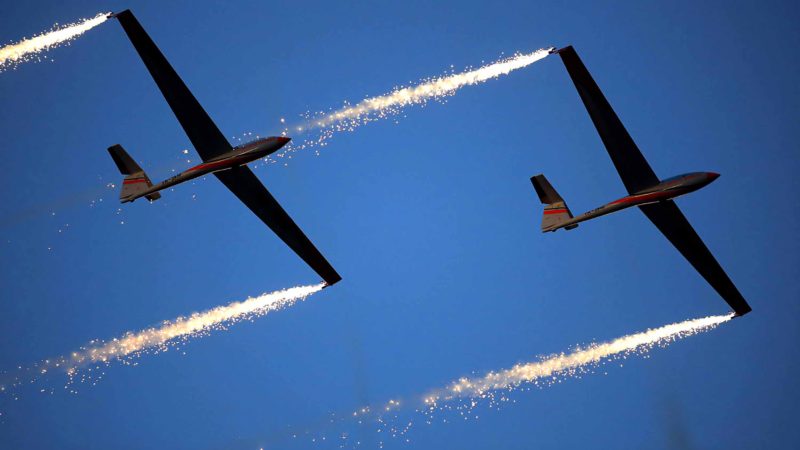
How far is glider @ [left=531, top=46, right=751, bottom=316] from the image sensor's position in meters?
46.4

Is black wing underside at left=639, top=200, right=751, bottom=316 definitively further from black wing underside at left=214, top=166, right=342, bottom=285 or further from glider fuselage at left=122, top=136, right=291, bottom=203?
glider fuselage at left=122, top=136, right=291, bottom=203

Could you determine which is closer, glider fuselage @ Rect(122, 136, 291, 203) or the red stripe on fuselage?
glider fuselage @ Rect(122, 136, 291, 203)

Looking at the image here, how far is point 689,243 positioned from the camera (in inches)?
2007

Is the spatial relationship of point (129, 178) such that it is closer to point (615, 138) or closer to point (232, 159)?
point (232, 159)

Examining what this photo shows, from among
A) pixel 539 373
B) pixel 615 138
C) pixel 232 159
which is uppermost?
pixel 232 159

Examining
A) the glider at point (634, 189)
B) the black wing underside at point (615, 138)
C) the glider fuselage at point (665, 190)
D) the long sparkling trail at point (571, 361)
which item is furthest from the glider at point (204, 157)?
the glider fuselage at point (665, 190)

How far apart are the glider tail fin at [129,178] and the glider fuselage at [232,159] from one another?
57 centimetres

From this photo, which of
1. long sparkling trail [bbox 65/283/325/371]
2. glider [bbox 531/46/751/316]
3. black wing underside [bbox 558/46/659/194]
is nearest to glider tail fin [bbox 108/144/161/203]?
long sparkling trail [bbox 65/283/325/371]

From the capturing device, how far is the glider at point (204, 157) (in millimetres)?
45281

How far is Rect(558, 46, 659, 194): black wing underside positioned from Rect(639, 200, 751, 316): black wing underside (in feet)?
6.08

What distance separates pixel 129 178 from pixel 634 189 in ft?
81.6

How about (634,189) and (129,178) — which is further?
(129,178)

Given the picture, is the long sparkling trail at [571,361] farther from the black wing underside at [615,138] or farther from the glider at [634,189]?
the black wing underside at [615,138]

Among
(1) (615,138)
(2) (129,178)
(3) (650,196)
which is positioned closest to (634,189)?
(3) (650,196)
